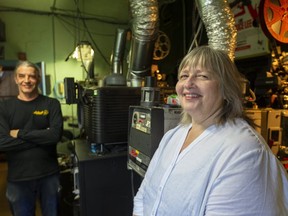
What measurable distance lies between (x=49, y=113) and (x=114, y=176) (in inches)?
Answer: 29.4

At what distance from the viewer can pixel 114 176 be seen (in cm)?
191

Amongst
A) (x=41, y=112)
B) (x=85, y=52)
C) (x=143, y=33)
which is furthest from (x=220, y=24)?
(x=85, y=52)

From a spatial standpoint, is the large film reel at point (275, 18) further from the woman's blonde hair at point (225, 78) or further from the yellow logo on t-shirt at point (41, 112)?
the yellow logo on t-shirt at point (41, 112)

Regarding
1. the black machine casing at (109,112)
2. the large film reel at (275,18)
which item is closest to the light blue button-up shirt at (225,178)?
the black machine casing at (109,112)

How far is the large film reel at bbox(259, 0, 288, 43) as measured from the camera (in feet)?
6.94

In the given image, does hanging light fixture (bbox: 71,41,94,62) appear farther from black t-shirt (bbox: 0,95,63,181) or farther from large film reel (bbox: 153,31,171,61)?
black t-shirt (bbox: 0,95,63,181)

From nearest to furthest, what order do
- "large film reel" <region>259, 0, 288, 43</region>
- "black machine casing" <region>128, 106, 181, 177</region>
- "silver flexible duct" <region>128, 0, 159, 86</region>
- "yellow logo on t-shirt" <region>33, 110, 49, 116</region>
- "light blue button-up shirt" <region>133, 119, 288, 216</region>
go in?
1. "light blue button-up shirt" <region>133, 119, 288, 216</region>
2. "black machine casing" <region>128, 106, 181, 177</region>
3. "yellow logo on t-shirt" <region>33, 110, 49, 116</region>
4. "silver flexible duct" <region>128, 0, 159, 86</region>
5. "large film reel" <region>259, 0, 288, 43</region>

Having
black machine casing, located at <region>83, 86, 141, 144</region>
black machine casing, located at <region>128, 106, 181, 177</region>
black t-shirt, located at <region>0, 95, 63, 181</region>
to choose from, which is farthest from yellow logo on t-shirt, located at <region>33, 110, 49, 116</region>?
black machine casing, located at <region>128, 106, 181, 177</region>

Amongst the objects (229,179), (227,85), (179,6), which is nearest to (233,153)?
(229,179)

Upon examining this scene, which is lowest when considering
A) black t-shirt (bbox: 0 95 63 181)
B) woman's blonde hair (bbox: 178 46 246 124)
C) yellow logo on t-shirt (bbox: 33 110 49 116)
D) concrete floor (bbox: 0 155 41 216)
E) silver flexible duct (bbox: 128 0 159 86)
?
concrete floor (bbox: 0 155 41 216)

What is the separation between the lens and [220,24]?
1.79m

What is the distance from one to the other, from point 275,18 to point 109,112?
179 cm

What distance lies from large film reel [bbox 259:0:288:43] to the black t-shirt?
6.65 ft

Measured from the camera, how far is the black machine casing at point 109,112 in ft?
5.84
